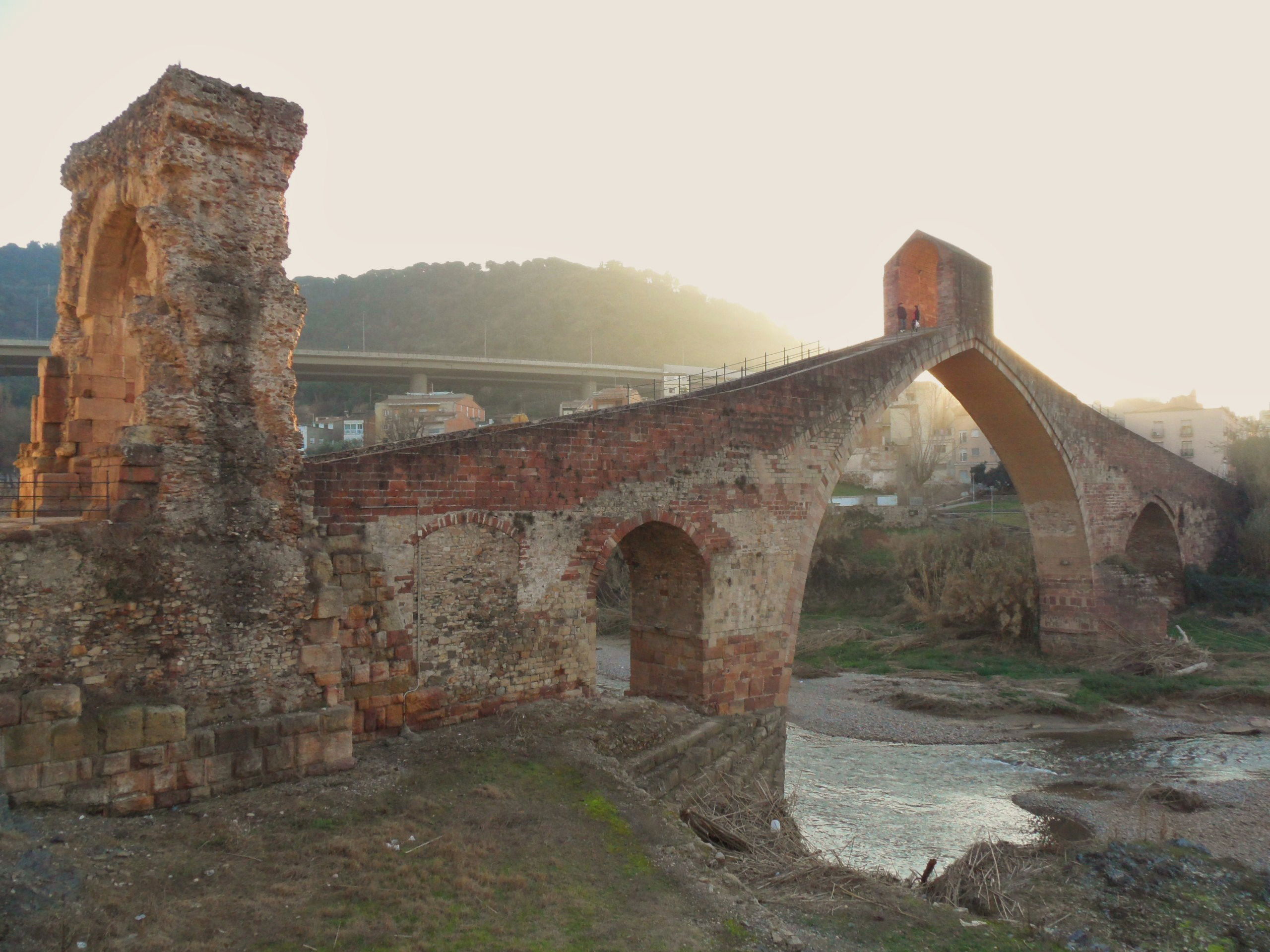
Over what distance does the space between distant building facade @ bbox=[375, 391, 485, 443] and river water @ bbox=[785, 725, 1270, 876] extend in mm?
17079

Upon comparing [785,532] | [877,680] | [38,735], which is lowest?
[877,680]

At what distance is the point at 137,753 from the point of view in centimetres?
605

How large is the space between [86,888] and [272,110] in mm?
6095

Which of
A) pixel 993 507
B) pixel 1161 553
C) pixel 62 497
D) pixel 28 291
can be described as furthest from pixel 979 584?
pixel 28 291

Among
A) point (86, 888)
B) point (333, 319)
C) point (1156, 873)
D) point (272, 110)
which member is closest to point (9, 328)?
point (333, 319)

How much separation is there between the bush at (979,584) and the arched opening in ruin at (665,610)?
12.3m

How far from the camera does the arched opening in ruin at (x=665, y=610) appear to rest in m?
10.9

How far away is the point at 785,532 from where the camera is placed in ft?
38.3

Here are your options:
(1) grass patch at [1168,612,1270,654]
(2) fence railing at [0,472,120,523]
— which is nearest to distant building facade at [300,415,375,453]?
(2) fence railing at [0,472,120,523]

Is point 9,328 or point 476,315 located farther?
point 476,315

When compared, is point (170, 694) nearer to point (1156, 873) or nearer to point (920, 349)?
point (1156, 873)

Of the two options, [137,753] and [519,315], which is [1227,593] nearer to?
[137,753]

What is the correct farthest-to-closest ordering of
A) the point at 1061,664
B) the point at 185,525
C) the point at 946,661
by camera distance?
1. the point at 946,661
2. the point at 1061,664
3. the point at 185,525

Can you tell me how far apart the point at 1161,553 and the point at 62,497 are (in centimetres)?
2542
